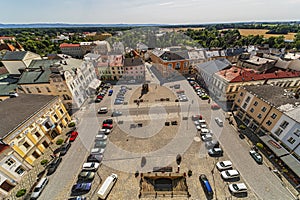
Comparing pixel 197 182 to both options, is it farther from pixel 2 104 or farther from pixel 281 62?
pixel 281 62

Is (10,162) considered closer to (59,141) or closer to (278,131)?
(59,141)

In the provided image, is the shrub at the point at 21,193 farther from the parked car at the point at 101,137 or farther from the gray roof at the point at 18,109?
the parked car at the point at 101,137

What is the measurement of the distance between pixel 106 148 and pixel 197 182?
22.2 m

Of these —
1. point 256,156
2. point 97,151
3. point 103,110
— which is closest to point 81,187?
point 97,151

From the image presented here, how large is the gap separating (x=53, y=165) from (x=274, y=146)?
164 ft

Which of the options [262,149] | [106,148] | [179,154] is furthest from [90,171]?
[262,149]

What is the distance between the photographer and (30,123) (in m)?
30.4

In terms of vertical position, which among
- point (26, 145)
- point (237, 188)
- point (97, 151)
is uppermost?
point (26, 145)

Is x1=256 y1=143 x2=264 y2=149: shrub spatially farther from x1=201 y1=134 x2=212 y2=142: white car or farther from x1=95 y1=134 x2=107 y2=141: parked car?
x1=95 y1=134 x2=107 y2=141: parked car

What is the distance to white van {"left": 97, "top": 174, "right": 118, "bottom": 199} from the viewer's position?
952 inches

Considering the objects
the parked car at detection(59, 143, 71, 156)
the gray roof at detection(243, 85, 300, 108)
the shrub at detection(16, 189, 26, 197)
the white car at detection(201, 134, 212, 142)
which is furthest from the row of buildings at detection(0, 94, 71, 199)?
the gray roof at detection(243, 85, 300, 108)

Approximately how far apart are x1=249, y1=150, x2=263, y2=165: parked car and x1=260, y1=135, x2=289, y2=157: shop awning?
10.1 feet

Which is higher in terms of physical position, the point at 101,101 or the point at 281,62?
the point at 281,62

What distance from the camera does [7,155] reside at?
25.7m
